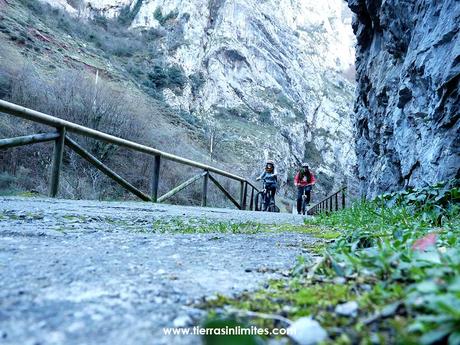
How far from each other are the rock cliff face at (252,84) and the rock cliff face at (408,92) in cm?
2485

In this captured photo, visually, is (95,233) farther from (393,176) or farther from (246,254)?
(393,176)

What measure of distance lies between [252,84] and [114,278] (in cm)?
4937

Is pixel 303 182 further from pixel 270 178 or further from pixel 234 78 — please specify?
pixel 234 78

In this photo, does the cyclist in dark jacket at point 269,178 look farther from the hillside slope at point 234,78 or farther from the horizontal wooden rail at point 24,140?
the hillside slope at point 234,78

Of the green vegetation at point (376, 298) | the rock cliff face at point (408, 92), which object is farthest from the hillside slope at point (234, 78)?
the green vegetation at point (376, 298)

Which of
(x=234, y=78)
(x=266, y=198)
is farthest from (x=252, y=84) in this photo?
(x=266, y=198)

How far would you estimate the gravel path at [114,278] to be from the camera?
83cm

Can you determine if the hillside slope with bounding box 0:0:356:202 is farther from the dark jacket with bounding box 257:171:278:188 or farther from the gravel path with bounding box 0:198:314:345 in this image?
the gravel path with bounding box 0:198:314:345

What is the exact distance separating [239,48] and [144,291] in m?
51.7

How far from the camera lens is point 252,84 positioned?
49156 millimetres

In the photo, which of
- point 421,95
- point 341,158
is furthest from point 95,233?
point 341,158

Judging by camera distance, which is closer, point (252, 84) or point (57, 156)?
point (57, 156)

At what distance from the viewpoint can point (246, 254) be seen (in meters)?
1.95

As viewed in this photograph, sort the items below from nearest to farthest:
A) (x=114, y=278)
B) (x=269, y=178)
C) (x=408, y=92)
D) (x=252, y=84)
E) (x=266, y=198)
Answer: (x=114, y=278), (x=408, y=92), (x=269, y=178), (x=266, y=198), (x=252, y=84)
